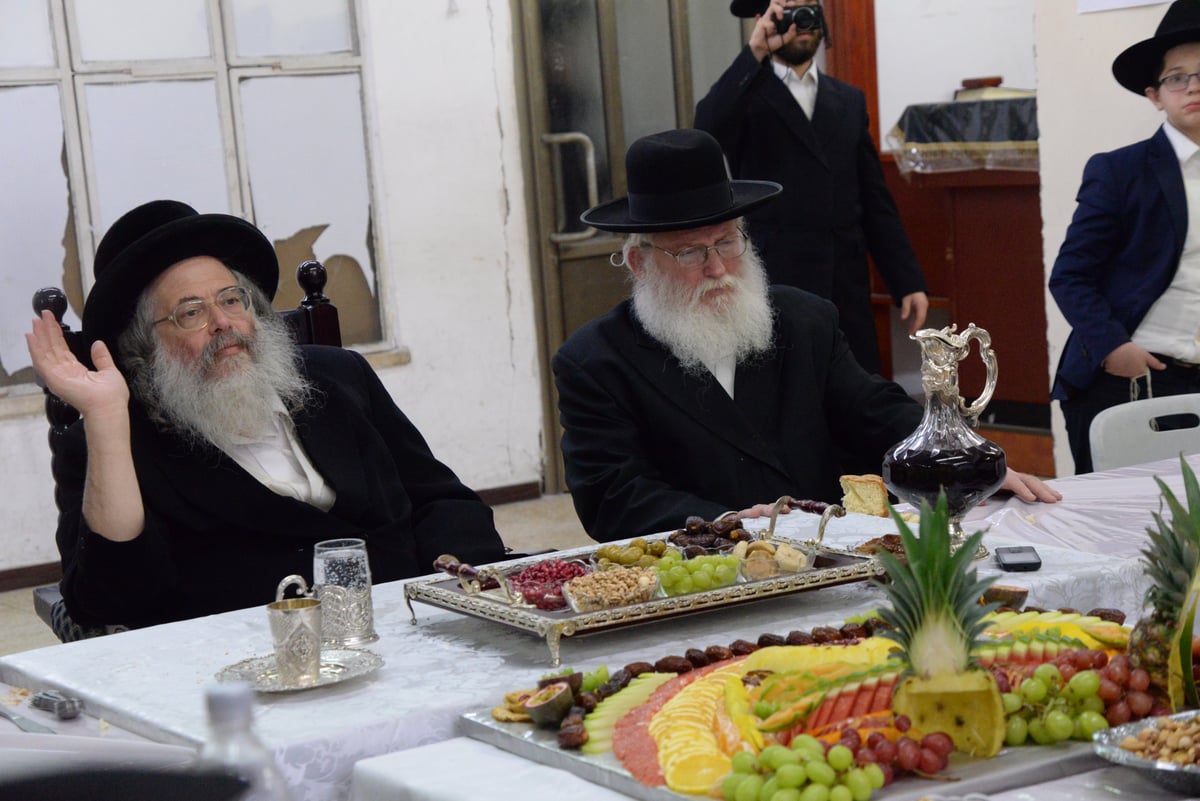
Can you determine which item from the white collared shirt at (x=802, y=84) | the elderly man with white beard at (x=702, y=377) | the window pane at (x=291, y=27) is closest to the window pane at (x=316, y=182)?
the window pane at (x=291, y=27)

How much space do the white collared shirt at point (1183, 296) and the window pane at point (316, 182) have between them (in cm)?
361

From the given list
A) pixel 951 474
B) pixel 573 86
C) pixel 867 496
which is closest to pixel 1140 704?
pixel 951 474

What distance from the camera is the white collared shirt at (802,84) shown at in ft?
21.2

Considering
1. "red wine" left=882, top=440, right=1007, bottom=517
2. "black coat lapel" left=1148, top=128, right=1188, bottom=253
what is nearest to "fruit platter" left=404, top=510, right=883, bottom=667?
"red wine" left=882, top=440, right=1007, bottom=517

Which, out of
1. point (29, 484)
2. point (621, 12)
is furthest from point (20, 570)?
point (621, 12)

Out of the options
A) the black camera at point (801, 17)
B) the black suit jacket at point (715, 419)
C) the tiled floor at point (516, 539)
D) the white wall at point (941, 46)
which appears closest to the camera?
the black suit jacket at point (715, 419)

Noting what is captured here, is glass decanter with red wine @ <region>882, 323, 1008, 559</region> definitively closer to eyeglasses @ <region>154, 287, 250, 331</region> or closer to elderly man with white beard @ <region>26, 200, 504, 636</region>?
elderly man with white beard @ <region>26, 200, 504, 636</region>

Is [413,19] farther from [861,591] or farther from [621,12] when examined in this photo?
[861,591]

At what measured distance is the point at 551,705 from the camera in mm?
1930

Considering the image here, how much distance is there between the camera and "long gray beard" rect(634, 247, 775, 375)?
387 centimetres

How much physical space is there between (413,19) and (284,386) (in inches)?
166

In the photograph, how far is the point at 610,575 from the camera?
8.01 feet

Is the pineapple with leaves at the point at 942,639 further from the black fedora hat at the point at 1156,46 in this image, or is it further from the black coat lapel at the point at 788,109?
the black coat lapel at the point at 788,109

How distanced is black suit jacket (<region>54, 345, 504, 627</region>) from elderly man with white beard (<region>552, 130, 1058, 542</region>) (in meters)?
0.43
